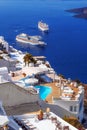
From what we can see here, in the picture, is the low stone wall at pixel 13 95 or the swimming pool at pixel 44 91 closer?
the low stone wall at pixel 13 95

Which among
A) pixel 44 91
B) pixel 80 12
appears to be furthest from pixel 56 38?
pixel 44 91

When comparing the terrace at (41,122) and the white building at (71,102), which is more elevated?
the terrace at (41,122)

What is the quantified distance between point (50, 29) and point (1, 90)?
86.9 m

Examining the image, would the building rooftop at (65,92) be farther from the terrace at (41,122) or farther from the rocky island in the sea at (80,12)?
the rocky island in the sea at (80,12)

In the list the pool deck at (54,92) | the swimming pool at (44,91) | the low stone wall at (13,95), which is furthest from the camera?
the swimming pool at (44,91)

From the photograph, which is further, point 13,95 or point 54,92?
point 54,92

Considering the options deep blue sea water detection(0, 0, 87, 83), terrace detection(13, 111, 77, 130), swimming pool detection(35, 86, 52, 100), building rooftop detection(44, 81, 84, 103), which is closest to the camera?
terrace detection(13, 111, 77, 130)

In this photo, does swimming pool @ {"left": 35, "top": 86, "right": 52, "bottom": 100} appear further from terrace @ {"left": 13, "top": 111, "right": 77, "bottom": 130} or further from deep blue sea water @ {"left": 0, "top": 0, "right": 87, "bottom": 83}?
deep blue sea water @ {"left": 0, "top": 0, "right": 87, "bottom": 83}

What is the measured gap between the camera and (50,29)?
104m

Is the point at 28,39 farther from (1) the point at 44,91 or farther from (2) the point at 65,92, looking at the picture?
(2) the point at 65,92

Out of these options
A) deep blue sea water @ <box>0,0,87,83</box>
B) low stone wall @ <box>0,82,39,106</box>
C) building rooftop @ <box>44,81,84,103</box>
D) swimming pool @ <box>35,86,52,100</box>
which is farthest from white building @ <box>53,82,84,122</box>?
deep blue sea water @ <box>0,0,87,83</box>

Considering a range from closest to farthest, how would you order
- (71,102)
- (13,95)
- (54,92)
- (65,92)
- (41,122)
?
(41,122), (13,95), (71,102), (65,92), (54,92)

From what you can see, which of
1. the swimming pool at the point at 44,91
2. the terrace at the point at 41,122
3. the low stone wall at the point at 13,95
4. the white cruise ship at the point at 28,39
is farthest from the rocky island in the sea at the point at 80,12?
the terrace at the point at 41,122

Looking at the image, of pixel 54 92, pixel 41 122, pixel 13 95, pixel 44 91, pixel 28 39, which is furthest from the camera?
pixel 28 39
